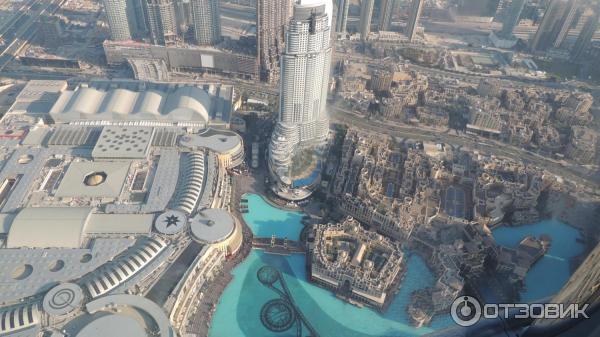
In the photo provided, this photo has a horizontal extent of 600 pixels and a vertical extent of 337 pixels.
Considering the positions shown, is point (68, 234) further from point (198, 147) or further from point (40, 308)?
point (198, 147)

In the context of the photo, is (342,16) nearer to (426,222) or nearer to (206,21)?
(206,21)

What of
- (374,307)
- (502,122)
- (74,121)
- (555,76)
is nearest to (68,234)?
(74,121)

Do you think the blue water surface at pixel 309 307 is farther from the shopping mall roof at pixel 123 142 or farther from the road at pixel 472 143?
the road at pixel 472 143

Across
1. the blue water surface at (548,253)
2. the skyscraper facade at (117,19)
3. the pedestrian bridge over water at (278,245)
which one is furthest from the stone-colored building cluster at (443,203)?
the skyscraper facade at (117,19)

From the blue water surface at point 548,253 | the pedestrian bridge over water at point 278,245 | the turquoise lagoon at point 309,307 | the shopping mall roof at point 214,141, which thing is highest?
the shopping mall roof at point 214,141

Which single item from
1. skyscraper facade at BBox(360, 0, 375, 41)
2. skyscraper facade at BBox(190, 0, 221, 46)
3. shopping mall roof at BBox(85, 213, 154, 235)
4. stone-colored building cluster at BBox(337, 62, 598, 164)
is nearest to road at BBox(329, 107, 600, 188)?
stone-colored building cluster at BBox(337, 62, 598, 164)

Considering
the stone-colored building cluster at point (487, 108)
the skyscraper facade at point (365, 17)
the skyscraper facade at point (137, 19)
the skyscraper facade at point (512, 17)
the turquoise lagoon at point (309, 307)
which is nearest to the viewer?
the turquoise lagoon at point (309, 307)

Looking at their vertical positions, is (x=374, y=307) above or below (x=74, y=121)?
below
